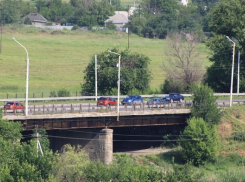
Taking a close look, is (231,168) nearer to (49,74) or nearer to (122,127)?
(122,127)

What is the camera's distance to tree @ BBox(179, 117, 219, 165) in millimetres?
49812

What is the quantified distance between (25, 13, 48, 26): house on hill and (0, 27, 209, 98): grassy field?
62.7 feet

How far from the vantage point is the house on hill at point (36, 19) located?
143 m

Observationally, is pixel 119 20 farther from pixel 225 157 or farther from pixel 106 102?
pixel 225 157

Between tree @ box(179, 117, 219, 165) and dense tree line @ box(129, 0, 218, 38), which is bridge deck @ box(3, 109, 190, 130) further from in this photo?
dense tree line @ box(129, 0, 218, 38)

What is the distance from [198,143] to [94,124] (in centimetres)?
987

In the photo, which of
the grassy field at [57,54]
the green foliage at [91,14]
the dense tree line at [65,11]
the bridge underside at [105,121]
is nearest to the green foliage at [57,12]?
the dense tree line at [65,11]

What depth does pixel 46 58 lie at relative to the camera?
10100 centimetres

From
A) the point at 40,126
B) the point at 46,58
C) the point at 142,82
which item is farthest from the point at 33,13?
the point at 40,126

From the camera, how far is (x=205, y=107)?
172 ft

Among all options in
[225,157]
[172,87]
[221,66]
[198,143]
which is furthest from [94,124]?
[221,66]

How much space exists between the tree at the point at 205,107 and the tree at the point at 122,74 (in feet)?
61.2

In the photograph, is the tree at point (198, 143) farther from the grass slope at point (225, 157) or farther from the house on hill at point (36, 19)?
the house on hill at point (36, 19)

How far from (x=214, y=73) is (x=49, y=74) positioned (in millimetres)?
31257
